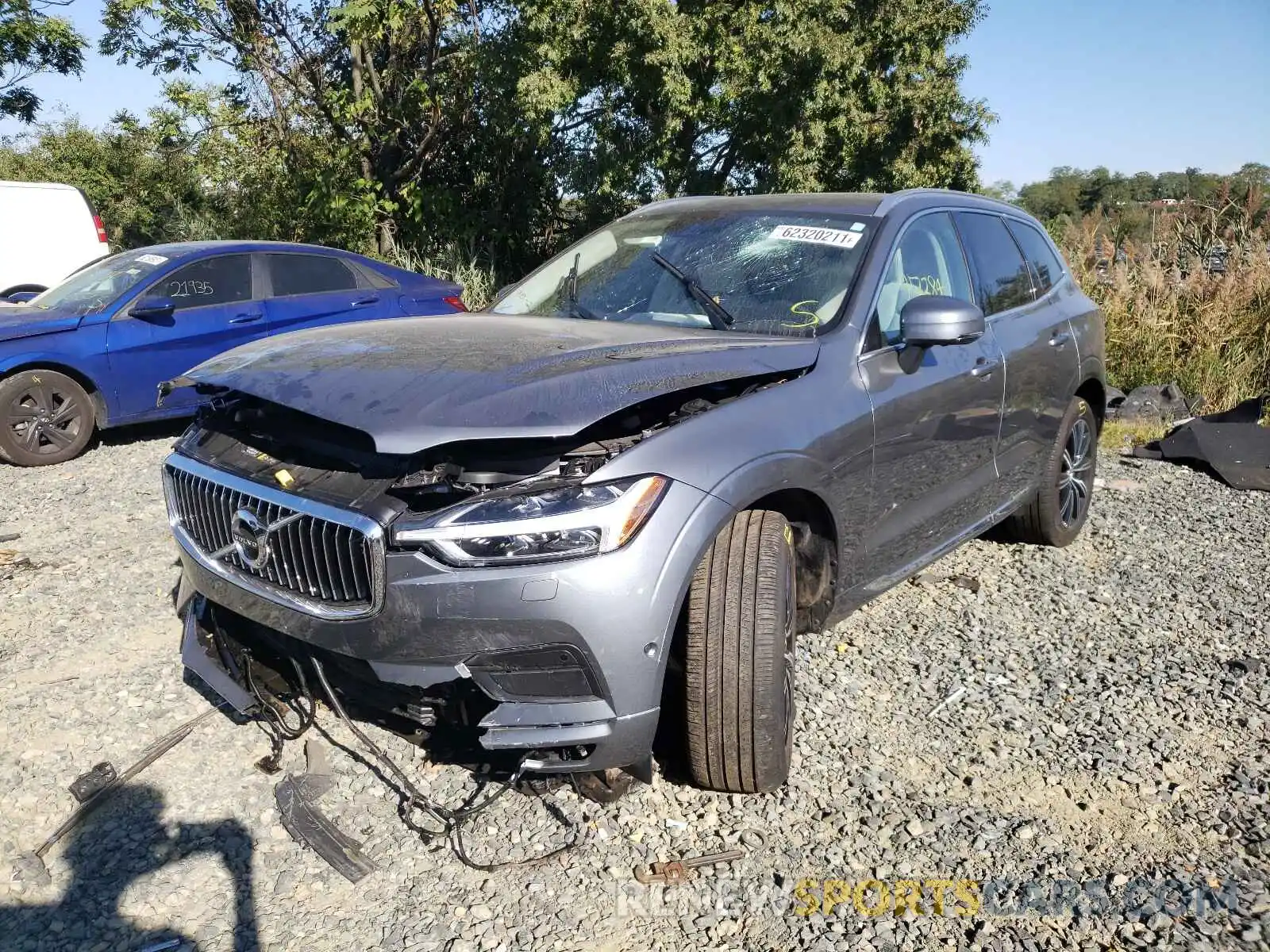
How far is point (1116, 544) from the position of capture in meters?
5.60

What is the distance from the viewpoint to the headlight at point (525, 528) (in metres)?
2.46

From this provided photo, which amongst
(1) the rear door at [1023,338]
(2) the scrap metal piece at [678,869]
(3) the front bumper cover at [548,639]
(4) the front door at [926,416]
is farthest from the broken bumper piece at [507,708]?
(1) the rear door at [1023,338]

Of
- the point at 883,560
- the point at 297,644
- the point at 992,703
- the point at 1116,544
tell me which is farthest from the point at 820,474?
the point at 1116,544

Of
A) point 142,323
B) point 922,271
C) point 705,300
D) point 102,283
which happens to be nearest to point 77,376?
point 142,323

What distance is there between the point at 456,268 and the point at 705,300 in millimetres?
11359

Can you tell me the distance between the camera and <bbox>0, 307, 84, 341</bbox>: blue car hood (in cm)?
713

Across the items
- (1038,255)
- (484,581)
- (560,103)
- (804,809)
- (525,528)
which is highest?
(560,103)

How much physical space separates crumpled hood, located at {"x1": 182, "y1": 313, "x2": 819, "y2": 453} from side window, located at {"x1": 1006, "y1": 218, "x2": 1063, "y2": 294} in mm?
2216

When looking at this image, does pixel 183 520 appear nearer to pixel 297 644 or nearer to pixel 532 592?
pixel 297 644

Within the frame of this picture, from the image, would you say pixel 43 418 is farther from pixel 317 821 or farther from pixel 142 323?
pixel 317 821

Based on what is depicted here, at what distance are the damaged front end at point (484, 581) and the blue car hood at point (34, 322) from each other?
5.44 meters

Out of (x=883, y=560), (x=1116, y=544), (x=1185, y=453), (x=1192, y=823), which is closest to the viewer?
(x=1192, y=823)

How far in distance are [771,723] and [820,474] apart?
0.78m

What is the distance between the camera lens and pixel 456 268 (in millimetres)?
14500
